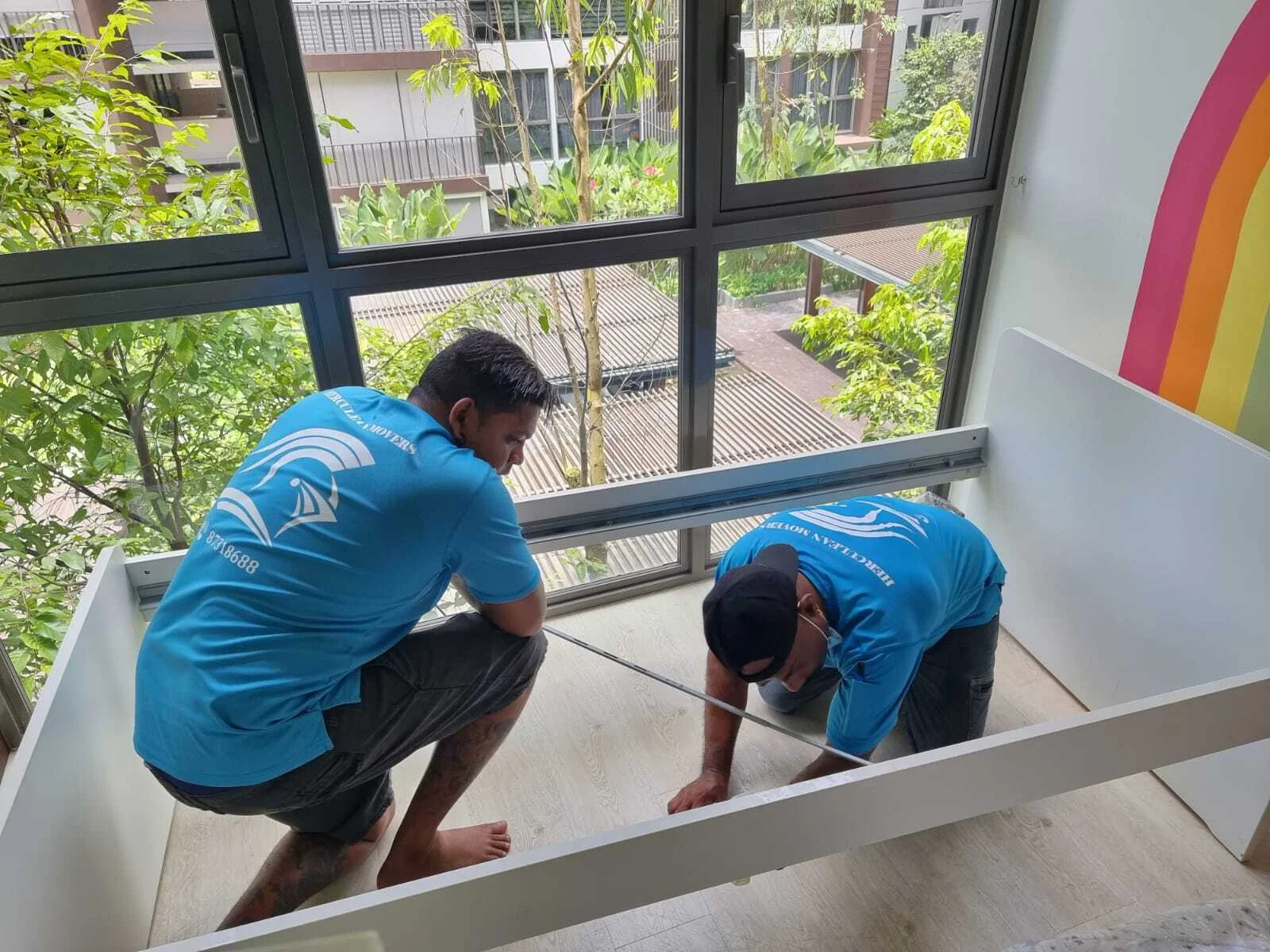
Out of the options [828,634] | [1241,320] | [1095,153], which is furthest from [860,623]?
[1095,153]

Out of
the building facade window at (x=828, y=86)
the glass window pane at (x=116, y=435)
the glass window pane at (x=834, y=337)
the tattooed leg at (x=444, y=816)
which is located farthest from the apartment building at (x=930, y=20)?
the tattooed leg at (x=444, y=816)

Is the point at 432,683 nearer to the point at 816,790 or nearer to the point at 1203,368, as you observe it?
the point at 816,790

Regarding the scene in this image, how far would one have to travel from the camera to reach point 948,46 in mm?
2002

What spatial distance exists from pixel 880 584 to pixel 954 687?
1.35 ft

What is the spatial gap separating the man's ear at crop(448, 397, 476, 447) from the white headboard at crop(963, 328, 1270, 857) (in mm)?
1317

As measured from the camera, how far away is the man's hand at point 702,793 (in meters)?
1.56

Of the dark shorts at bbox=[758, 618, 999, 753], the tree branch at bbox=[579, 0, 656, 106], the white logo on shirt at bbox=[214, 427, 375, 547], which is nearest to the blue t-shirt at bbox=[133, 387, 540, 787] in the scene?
the white logo on shirt at bbox=[214, 427, 375, 547]

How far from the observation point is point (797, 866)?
156 centimetres

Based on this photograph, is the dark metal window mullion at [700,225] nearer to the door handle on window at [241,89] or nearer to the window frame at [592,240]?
the window frame at [592,240]

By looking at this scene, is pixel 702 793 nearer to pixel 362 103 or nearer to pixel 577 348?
pixel 577 348

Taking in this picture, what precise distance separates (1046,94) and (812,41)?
576mm

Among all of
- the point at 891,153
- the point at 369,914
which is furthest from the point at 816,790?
the point at 891,153

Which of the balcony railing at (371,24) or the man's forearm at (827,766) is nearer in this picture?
the man's forearm at (827,766)

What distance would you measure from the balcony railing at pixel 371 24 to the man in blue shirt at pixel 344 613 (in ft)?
2.41
